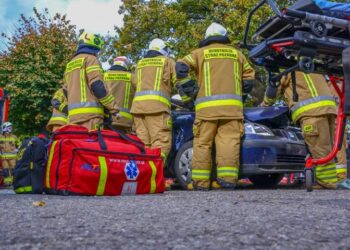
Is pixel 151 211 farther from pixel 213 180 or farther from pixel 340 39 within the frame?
pixel 213 180

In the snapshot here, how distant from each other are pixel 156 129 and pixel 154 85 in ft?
1.92

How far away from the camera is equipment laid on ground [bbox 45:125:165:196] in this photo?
4.86 meters

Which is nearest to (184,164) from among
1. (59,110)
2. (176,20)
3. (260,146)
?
(260,146)

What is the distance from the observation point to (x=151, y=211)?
3.21m

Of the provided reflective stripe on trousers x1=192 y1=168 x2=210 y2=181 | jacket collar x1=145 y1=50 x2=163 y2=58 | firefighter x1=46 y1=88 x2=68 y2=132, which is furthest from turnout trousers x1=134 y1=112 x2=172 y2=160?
firefighter x1=46 y1=88 x2=68 y2=132

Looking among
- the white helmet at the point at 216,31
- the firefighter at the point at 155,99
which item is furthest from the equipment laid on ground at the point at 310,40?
the firefighter at the point at 155,99

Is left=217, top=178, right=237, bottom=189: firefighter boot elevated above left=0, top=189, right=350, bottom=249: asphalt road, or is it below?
above

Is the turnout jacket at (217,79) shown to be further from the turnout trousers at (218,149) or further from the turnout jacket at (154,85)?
the turnout jacket at (154,85)

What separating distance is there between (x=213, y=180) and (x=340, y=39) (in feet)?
8.35

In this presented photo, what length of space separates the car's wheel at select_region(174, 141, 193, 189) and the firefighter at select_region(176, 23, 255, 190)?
0.48ft

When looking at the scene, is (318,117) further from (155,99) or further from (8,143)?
(8,143)

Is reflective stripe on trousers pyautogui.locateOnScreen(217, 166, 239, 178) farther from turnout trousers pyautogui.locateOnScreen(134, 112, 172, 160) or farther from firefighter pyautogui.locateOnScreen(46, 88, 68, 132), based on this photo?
firefighter pyautogui.locateOnScreen(46, 88, 68, 132)

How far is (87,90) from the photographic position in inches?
256

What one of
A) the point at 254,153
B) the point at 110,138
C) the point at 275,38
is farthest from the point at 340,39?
the point at 110,138
